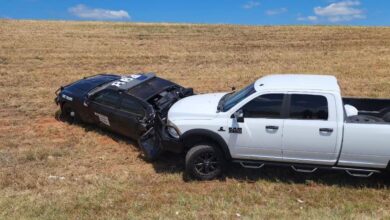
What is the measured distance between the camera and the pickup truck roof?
758 cm

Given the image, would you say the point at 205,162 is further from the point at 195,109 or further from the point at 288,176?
the point at 288,176

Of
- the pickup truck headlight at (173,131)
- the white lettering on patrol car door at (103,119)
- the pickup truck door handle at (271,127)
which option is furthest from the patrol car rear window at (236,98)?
the white lettering on patrol car door at (103,119)

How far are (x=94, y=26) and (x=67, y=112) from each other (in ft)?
65.2

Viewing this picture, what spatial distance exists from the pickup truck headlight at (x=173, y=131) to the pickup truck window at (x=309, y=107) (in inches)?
75.5

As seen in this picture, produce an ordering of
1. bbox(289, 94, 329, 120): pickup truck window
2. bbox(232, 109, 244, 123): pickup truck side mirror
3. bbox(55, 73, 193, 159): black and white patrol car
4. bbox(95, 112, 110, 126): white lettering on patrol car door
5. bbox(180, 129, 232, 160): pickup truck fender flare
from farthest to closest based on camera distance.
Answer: bbox(95, 112, 110, 126): white lettering on patrol car door < bbox(55, 73, 193, 159): black and white patrol car < bbox(180, 129, 232, 160): pickup truck fender flare < bbox(232, 109, 244, 123): pickup truck side mirror < bbox(289, 94, 329, 120): pickup truck window

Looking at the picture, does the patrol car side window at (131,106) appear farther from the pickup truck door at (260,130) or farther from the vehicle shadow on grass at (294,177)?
the pickup truck door at (260,130)

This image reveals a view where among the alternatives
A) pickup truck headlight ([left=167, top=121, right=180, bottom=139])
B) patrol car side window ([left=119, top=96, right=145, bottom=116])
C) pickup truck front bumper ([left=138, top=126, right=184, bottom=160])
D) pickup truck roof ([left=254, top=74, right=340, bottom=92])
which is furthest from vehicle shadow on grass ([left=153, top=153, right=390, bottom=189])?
pickup truck roof ([left=254, top=74, right=340, bottom=92])

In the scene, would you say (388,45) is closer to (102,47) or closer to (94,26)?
(102,47)

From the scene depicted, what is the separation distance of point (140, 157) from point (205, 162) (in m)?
1.84

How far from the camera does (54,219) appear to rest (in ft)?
22.0

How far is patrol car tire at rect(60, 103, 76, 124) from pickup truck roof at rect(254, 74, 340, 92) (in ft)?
17.1

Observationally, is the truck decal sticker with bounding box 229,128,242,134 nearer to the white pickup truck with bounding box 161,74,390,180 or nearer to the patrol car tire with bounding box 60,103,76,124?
the white pickup truck with bounding box 161,74,390,180

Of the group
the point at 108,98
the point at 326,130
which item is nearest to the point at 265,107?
the point at 326,130

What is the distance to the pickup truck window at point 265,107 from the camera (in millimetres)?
7613
